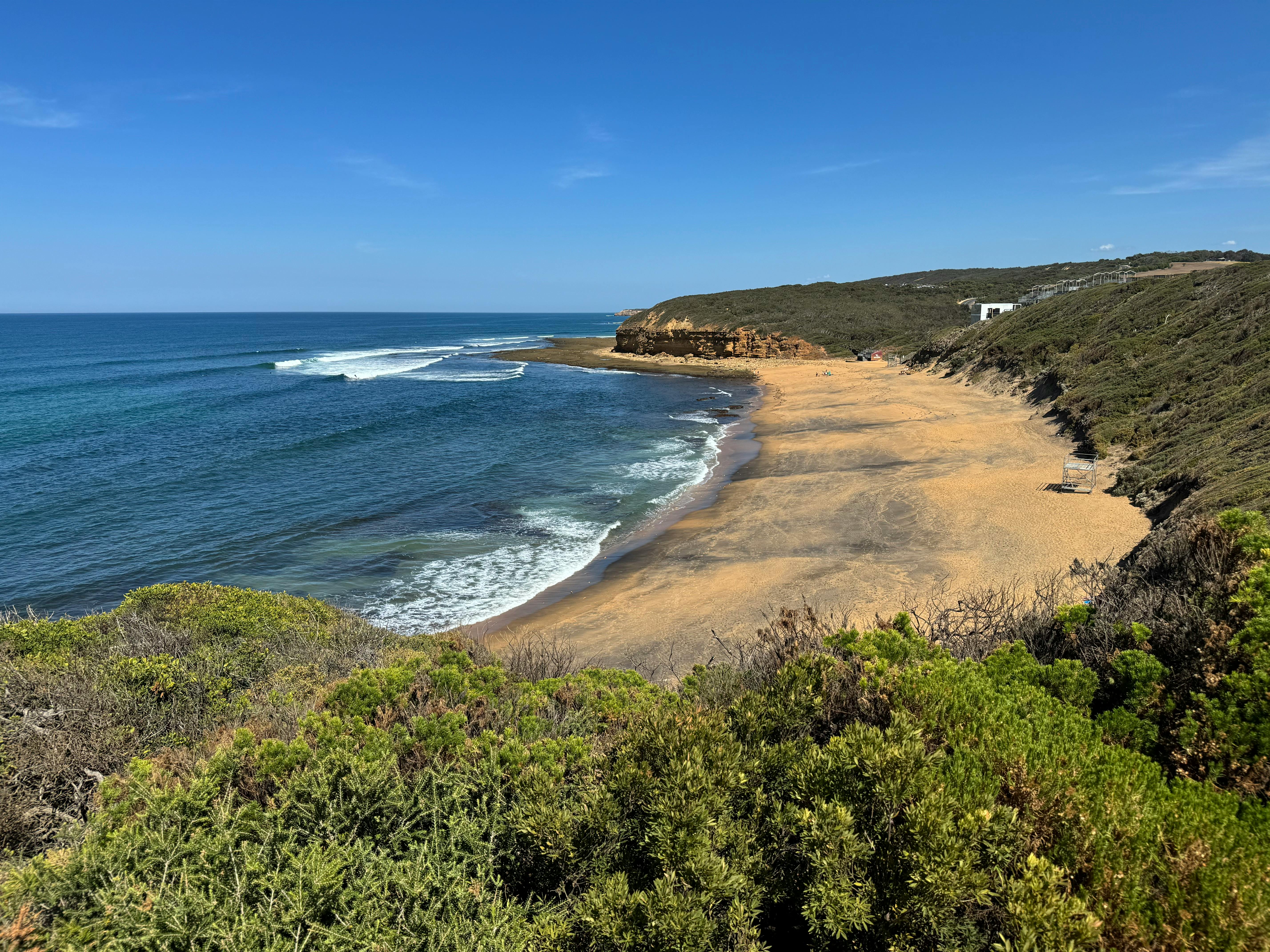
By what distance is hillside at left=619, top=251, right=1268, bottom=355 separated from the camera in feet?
208

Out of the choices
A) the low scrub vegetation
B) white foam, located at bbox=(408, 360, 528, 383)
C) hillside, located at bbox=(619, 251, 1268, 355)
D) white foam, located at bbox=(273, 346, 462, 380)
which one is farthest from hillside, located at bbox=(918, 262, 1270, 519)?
white foam, located at bbox=(273, 346, 462, 380)

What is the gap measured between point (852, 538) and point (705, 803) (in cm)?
1313

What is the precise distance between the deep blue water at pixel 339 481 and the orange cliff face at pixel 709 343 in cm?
1370

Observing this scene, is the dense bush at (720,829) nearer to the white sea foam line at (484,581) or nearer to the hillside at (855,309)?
the white sea foam line at (484,581)

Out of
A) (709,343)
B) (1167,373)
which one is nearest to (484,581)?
(1167,373)

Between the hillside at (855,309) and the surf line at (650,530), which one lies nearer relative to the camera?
the surf line at (650,530)

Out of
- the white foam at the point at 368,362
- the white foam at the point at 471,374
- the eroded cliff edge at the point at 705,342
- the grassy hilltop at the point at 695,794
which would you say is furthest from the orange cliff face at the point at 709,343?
the grassy hilltop at the point at 695,794

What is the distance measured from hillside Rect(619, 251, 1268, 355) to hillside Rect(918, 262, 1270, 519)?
17.6 meters

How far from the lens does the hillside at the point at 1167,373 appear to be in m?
13.8

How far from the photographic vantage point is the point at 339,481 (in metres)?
22.9

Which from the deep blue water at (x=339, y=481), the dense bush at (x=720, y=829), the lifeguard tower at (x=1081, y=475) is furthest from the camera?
the lifeguard tower at (x=1081, y=475)

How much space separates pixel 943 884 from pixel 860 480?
18.6 meters

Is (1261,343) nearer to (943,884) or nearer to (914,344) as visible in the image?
(943,884)

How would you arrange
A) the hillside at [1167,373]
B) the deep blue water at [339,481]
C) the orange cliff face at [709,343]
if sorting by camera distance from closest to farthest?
the hillside at [1167,373], the deep blue water at [339,481], the orange cliff face at [709,343]
